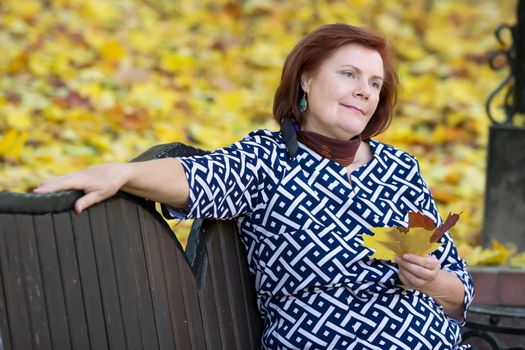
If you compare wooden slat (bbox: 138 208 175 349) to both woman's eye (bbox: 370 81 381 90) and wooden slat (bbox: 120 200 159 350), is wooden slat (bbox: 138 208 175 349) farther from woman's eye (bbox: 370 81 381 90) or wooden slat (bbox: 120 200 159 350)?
woman's eye (bbox: 370 81 381 90)

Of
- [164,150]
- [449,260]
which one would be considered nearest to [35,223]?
[164,150]

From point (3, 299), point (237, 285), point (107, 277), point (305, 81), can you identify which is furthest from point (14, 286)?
point (305, 81)

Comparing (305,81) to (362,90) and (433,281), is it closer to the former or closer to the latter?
(362,90)

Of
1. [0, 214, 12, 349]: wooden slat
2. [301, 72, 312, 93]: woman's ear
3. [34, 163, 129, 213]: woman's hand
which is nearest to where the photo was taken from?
[0, 214, 12, 349]: wooden slat

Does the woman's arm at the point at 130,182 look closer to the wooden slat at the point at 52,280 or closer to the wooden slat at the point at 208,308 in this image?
the wooden slat at the point at 52,280

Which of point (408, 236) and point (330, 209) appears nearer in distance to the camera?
point (408, 236)

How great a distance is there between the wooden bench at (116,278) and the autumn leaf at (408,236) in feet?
1.25

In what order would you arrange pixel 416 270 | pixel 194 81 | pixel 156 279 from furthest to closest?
pixel 194 81 → pixel 416 270 → pixel 156 279

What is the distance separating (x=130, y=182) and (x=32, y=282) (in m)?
0.30

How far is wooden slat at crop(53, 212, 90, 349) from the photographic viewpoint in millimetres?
1697

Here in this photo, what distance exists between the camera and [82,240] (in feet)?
5.74

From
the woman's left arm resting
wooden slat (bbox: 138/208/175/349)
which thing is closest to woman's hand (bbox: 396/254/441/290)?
the woman's left arm resting

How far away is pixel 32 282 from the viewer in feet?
5.37

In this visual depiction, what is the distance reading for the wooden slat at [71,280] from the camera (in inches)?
66.8
